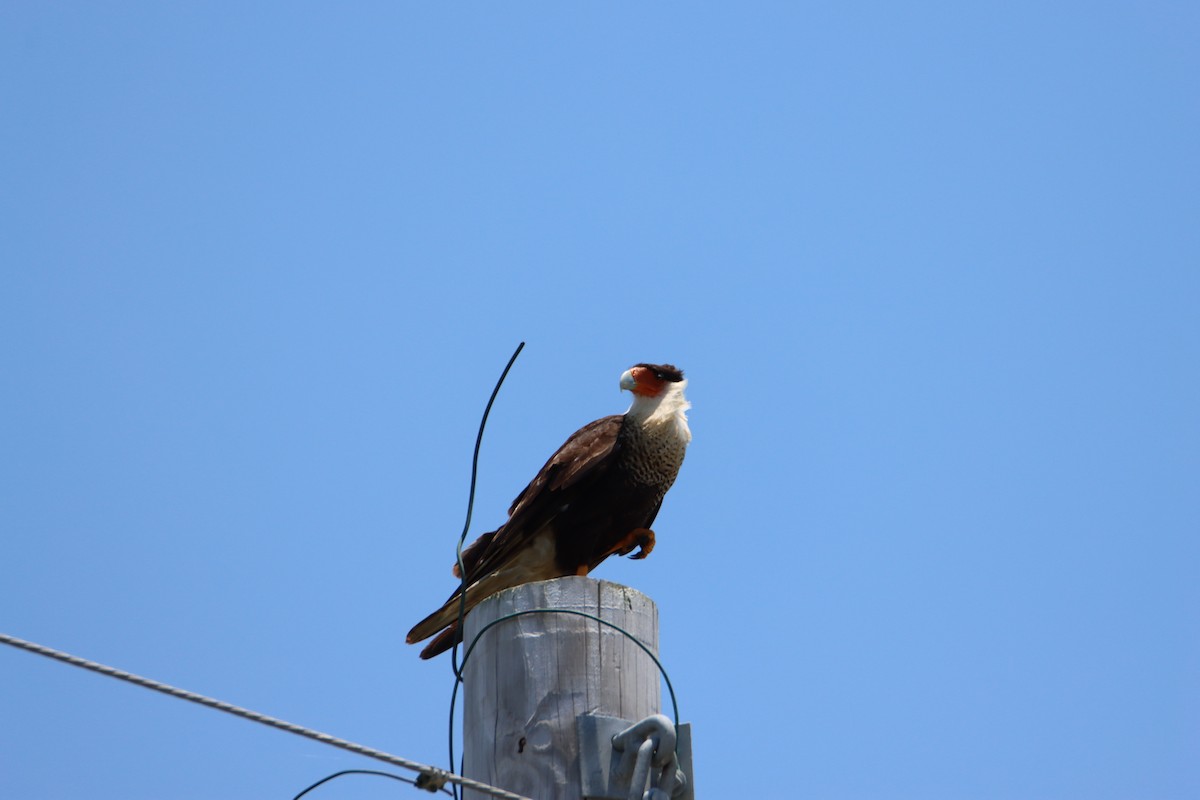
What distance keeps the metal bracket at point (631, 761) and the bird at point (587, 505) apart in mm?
2399

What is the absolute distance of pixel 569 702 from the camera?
2955 mm

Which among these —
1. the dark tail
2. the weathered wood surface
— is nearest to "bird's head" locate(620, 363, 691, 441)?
the dark tail

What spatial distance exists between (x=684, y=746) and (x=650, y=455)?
9.13 ft

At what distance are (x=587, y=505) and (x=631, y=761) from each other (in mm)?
2725

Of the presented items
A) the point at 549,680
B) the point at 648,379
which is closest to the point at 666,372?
the point at 648,379

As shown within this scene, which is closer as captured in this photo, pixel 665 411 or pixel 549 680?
pixel 549 680

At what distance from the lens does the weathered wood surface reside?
2.91 meters

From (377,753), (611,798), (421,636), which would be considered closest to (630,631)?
(611,798)

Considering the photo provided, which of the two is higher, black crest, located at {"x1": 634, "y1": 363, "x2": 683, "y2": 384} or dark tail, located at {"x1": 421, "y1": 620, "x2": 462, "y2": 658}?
black crest, located at {"x1": 634, "y1": 363, "x2": 683, "y2": 384}

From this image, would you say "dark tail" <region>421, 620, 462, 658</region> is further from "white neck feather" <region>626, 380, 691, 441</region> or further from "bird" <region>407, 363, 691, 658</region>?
"white neck feather" <region>626, 380, 691, 441</region>

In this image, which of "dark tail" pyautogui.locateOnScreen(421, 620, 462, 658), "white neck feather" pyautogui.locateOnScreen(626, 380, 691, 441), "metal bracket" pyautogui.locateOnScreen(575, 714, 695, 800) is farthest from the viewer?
"white neck feather" pyautogui.locateOnScreen(626, 380, 691, 441)

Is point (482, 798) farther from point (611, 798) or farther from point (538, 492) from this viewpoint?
point (538, 492)

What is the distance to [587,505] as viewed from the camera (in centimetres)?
559

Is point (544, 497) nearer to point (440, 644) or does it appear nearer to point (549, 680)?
point (440, 644)
